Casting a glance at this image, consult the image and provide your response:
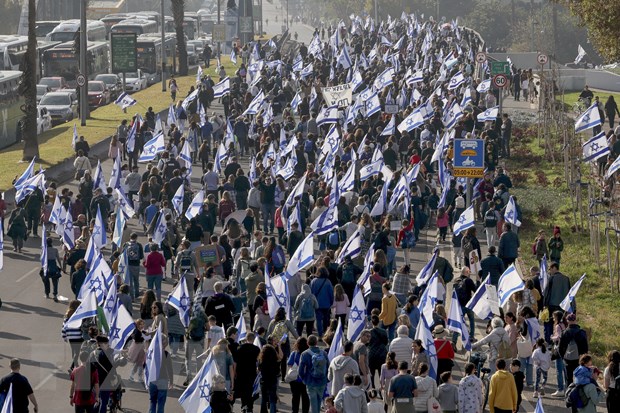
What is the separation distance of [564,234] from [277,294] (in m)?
14.5

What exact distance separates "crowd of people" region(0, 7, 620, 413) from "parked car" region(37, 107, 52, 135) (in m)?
9.23

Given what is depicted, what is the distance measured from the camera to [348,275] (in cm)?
2492

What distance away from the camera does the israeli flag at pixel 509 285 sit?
2255cm

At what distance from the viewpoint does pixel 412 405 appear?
18250 millimetres

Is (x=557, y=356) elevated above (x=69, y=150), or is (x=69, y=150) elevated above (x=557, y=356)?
(x=557, y=356)

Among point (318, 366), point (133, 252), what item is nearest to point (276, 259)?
point (133, 252)

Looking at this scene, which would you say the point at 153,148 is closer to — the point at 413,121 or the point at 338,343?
the point at 413,121

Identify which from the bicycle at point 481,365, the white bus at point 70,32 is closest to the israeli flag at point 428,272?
the bicycle at point 481,365

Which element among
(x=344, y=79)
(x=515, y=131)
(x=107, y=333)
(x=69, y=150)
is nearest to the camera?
(x=107, y=333)

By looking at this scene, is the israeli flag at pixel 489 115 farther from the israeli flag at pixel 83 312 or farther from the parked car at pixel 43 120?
the israeli flag at pixel 83 312

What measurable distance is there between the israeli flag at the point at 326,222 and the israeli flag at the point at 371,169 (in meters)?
4.12

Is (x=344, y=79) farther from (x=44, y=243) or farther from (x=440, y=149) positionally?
(x=44, y=243)

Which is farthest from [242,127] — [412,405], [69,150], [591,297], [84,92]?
[412,405]

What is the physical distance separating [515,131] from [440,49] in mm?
15877
